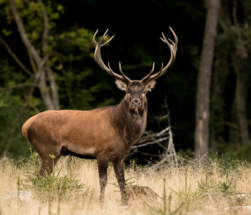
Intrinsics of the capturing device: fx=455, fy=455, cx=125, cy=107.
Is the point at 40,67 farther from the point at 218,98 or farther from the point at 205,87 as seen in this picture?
the point at 218,98

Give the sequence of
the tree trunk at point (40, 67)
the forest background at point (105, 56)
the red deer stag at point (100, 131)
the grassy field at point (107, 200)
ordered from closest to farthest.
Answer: the grassy field at point (107, 200) < the red deer stag at point (100, 131) < the tree trunk at point (40, 67) < the forest background at point (105, 56)

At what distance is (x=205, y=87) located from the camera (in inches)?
580

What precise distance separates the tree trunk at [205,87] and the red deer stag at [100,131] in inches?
296

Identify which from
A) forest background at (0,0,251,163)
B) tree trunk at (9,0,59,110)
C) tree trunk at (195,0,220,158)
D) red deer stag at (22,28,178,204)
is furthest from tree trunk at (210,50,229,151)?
red deer stag at (22,28,178,204)

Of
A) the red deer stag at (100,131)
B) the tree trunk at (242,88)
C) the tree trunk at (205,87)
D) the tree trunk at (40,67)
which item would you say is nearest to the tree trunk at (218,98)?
the tree trunk at (242,88)

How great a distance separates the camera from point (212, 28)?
14.8 m

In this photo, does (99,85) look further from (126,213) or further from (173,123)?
(126,213)

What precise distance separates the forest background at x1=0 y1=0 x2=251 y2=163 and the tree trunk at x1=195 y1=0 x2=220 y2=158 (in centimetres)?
4

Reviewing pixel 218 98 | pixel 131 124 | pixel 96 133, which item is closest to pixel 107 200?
pixel 96 133

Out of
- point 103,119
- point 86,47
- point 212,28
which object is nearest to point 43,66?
point 86,47

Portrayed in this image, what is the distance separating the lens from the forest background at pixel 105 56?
52.0ft

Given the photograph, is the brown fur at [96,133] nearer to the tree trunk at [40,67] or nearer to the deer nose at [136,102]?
the deer nose at [136,102]

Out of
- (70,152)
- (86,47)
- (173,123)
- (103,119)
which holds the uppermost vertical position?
(86,47)

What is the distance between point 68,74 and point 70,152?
10509 millimetres
